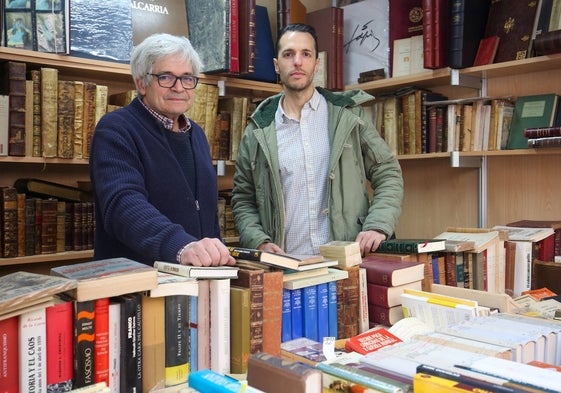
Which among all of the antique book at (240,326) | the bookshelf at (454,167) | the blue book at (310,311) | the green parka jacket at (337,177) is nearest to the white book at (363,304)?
the blue book at (310,311)

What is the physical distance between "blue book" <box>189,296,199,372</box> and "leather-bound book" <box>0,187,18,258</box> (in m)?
1.50

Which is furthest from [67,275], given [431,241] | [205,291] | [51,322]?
[431,241]

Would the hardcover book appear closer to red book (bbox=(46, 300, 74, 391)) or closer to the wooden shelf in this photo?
red book (bbox=(46, 300, 74, 391))

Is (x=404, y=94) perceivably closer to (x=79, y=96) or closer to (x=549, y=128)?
(x=549, y=128)

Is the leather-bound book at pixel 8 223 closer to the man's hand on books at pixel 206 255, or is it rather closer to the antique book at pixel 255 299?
the man's hand on books at pixel 206 255

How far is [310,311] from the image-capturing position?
4.56ft

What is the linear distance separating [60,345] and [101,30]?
1.93 meters

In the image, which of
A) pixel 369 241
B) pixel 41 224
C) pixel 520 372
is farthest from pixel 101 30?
pixel 520 372

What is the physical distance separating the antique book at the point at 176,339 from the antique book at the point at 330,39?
2442 mm

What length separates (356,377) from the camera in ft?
3.09

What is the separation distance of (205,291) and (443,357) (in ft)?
1.61

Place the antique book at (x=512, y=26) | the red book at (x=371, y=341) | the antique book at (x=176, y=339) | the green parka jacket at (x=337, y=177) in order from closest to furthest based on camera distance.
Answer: the antique book at (x=176, y=339), the red book at (x=371, y=341), the green parka jacket at (x=337, y=177), the antique book at (x=512, y=26)

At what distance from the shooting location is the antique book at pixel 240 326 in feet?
3.99

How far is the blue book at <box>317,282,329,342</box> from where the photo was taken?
1410 mm
